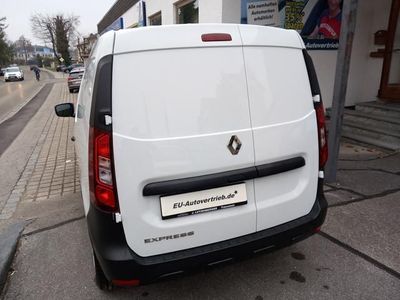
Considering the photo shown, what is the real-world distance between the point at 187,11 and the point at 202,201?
833 centimetres

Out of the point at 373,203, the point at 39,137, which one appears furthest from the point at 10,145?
the point at 373,203

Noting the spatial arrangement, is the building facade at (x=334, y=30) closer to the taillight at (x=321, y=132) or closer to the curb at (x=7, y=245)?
the taillight at (x=321, y=132)

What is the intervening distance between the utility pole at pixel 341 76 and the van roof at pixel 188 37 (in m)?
2.10

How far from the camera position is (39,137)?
8.48 metres

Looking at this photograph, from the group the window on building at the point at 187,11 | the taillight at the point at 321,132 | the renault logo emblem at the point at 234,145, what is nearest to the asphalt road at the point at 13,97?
the window on building at the point at 187,11

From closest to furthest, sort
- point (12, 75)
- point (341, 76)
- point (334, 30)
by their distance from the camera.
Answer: point (341, 76)
point (334, 30)
point (12, 75)

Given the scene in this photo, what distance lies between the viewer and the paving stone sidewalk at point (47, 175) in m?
4.55

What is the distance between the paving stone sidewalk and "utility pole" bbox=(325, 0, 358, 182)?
3487mm

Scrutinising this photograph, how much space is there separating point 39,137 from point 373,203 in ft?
25.4

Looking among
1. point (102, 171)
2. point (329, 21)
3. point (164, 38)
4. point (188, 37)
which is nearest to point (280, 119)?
point (188, 37)

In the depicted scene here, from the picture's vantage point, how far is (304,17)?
22.3 ft

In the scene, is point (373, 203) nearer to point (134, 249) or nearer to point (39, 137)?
point (134, 249)

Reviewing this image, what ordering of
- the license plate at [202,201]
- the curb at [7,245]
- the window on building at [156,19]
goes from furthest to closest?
the window on building at [156,19]
the curb at [7,245]
the license plate at [202,201]

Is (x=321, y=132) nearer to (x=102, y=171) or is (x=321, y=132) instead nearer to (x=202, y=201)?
(x=202, y=201)
